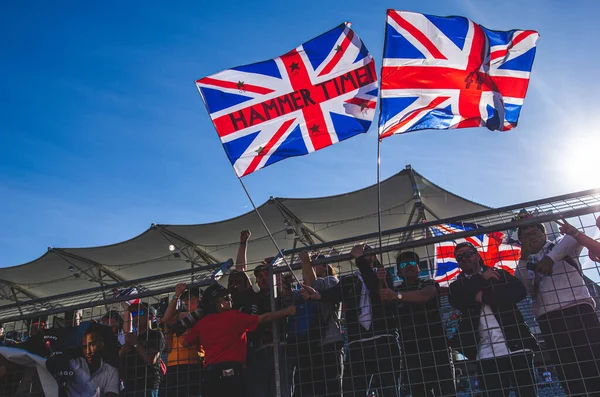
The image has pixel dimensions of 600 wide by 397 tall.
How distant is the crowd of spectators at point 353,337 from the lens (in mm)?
4266

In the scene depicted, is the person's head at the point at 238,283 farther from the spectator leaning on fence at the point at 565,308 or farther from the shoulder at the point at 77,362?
the spectator leaning on fence at the point at 565,308

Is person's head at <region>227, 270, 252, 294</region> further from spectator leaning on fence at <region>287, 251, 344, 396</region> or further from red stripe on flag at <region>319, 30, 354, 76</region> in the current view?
red stripe on flag at <region>319, 30, 354, 76</region>

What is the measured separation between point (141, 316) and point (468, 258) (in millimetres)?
3574

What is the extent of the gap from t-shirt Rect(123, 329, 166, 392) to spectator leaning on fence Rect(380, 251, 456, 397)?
8.42ft

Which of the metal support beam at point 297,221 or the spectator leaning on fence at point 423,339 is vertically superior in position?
the metal support beam at point 297,221

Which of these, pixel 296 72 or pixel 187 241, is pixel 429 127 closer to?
pixel 296 72

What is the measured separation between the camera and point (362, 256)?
4.77 m

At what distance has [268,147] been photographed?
18.5 feet

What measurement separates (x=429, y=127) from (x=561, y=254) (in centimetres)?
179

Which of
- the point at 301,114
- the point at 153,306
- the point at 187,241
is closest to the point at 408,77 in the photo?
the point at 301,114

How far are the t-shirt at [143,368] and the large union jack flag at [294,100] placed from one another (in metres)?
2.00

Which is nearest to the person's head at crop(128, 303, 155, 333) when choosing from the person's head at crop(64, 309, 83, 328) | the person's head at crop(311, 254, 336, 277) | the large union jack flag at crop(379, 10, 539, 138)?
the person's head at crop(64, 309, 83, 328)

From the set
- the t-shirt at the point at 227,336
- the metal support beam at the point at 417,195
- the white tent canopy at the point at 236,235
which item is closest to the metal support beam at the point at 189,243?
the white tent canopy at the point at 236,235

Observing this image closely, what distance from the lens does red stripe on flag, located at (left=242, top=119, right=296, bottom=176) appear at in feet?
18.3
